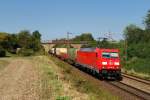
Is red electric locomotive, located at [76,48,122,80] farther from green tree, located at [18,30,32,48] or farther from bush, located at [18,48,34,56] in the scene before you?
green tree, located at [18,30,32,48]

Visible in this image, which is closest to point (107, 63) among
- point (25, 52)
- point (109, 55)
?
point (109, 55)

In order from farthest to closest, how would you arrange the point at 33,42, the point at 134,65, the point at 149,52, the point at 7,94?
the point at 33,42 < the point at 149,52 < the point at 134,65 < the point at 7,94

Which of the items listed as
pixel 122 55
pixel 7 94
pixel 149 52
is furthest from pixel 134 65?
pixel 7 94

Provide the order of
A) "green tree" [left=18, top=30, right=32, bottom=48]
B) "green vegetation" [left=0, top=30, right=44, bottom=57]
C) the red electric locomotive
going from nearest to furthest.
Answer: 1. the red electric locomotive
2. "green vegetation" [left=0, top=30, right=44, bottom=57]
3. "green tree" [left=18, top=30, right=32, bottom=48]

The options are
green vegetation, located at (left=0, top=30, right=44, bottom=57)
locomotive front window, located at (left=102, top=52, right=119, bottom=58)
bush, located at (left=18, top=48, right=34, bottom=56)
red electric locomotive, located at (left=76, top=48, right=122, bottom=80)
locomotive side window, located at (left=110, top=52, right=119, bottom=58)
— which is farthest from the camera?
green vegetation, located at (left=0, top=30, right=44, bottom=57)

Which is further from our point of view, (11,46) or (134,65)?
(11,46)

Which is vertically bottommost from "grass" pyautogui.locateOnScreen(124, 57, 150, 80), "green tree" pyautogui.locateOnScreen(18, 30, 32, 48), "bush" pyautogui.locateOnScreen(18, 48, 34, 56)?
"grass" pyautogui.locateOnScreen(124, 57, 150, 80)

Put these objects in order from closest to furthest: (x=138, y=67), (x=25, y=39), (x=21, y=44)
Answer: (x=138, y=67) < (x=21, y=44) < (x=25, y=39)

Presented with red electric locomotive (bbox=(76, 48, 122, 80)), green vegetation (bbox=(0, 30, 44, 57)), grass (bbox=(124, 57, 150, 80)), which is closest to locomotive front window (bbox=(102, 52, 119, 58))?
red electric locomotive (bbox=(76, 48, 122, 80))

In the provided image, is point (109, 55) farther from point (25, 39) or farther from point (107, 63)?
point (25, 39)

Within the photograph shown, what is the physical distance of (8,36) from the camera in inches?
4744

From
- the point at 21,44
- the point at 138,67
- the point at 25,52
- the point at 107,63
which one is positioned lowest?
the point at 138,67

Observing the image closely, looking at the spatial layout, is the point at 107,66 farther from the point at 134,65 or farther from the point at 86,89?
the point at 134,65

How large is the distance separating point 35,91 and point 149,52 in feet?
129
